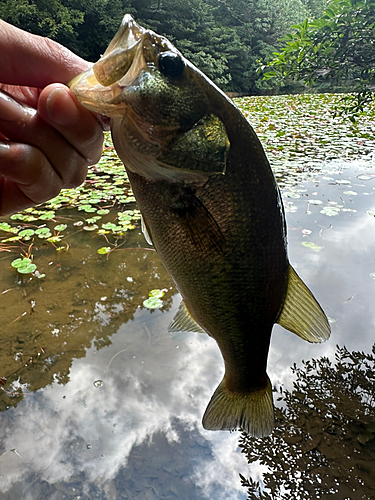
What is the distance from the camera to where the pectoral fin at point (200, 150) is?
93 cm

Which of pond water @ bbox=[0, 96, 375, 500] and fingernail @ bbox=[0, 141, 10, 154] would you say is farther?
pond water @ bbox=[0, 96, 375, 500]

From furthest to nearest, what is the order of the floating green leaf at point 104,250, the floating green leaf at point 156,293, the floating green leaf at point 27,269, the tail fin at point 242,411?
the floating green leaf at point 104,250, the floating green leaf at point 27,269, the floating green leaf at point 156,293, the tail fin at point 242,411

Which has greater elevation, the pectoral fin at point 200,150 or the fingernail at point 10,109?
the fingernail at point 10,109

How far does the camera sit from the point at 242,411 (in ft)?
4.37

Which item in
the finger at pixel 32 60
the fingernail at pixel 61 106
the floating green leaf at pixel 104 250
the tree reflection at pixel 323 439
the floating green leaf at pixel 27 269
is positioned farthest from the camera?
the floating green leaf at pixel 104 250

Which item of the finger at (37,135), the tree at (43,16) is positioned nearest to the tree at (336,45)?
the finger at (37,135)

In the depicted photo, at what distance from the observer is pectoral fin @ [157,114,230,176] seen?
3.05 feet

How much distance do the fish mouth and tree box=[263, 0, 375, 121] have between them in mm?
2556

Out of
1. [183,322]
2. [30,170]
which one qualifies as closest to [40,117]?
[30,170]

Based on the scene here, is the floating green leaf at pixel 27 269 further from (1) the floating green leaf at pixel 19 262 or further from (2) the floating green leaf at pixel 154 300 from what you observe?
(2) the floating green leaf at pixel 154 300

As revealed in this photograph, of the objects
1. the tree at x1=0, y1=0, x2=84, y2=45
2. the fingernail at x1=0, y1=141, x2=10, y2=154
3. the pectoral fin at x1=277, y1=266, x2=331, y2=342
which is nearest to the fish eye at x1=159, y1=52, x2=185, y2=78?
the fingernail at x1=0, y1=141, x2=10, y2=154

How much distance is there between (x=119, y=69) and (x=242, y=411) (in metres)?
1.19

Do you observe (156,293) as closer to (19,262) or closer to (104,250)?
(104,250)

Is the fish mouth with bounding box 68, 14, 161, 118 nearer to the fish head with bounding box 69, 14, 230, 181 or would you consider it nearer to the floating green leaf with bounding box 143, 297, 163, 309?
the fish head with bounding box 69, 14, 230, 181
